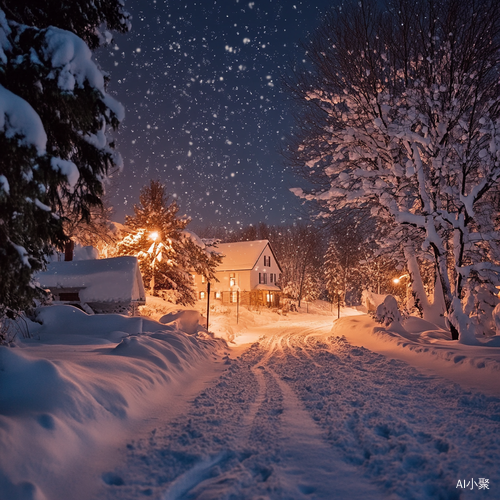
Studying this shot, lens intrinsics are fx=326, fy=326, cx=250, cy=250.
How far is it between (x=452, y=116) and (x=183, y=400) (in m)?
11.9

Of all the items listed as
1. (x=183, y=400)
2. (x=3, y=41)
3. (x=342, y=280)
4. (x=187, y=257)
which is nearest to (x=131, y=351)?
(x=183, y=400)

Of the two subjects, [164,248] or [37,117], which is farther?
[164,248]

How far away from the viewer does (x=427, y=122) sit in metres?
11.6

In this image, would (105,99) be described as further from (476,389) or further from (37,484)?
(476,389)

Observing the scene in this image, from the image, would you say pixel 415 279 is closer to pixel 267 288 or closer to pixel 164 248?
pixel 164 248

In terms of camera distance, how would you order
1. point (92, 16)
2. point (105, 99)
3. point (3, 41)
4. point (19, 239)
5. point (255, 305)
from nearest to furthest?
1. point (3, 41)
2. point (19, 239)
3. point (105, 99)
4. point (92, 16)
5. point (255, 305)

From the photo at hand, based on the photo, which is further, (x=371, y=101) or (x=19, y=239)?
(x=371, y=101)

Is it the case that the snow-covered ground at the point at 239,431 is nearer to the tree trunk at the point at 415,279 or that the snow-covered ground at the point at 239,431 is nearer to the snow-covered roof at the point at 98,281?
the tree trunk at the point at 415,279

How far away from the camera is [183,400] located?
18.7 ft

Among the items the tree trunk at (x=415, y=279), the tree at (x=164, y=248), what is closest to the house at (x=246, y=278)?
the tree at (x=164, y=248)

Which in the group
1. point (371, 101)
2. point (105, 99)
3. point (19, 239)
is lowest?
point (19, 239)

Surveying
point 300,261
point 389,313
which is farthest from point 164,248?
point 300,261

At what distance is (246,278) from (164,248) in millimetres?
21077

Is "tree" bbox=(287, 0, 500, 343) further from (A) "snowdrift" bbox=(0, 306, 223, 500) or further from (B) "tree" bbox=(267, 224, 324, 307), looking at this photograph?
(B) "tree" bbox=(267, 224, 324, 307)
